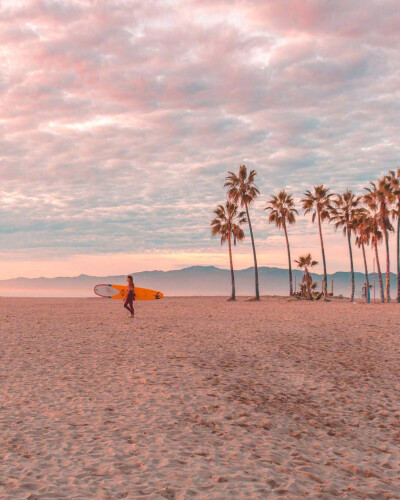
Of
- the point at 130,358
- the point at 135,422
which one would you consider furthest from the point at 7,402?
the point at 130,358

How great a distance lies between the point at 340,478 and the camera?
6.61m

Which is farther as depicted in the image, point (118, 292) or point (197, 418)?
point (118, 292)

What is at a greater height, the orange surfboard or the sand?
the orange surfboard

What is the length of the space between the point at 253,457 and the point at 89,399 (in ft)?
13.6

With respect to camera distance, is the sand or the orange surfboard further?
the orange surfboard

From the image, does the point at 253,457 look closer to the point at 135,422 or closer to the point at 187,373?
the point at 135,422

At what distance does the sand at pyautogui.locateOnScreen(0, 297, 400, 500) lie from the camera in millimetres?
6121

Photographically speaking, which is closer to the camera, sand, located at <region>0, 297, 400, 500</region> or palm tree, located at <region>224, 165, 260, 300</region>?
sand, located at <region>0, 297, 400, 500</region>

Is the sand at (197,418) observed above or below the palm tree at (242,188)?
below

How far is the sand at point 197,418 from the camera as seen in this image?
6121 mm

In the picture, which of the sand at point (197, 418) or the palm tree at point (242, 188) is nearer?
the sand at point (197, 418)

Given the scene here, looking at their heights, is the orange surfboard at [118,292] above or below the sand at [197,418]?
above

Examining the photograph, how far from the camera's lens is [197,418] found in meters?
8.88

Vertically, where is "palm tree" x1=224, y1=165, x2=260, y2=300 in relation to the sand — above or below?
above
